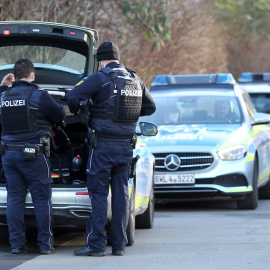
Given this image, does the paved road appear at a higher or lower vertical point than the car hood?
lower

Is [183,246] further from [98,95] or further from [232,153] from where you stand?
[232,153]

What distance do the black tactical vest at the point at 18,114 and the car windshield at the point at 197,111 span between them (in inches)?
193

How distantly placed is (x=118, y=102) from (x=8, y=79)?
4.21 feet

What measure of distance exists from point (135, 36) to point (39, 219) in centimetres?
1609

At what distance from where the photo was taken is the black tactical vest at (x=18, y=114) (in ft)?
25.5

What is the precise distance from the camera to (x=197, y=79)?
13578 mm

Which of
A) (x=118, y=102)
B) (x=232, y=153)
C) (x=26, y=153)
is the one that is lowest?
(x=232, y=153)

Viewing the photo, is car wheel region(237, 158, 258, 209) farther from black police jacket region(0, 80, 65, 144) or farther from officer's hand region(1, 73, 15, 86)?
black police jacket region(0, 80, 65, 144)

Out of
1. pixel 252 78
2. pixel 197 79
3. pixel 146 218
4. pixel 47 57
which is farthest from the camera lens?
pixel 252 78

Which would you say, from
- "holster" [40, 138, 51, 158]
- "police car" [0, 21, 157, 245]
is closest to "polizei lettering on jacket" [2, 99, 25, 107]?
"holster" [40, 138, 51, 158]

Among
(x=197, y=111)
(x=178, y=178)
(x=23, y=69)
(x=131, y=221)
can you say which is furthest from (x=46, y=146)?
(x=197, y=111)

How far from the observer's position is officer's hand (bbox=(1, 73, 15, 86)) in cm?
839

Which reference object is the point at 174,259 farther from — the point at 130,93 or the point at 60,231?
the point at 60,231

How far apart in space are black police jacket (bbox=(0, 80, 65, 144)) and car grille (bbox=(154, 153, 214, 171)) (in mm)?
3937
